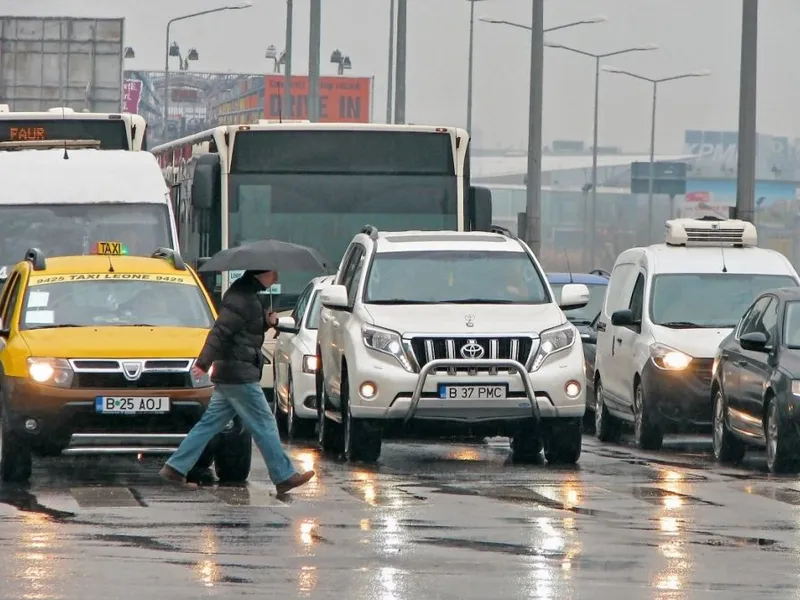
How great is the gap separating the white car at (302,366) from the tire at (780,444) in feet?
14.9

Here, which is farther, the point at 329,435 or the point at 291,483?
the point at 329,435

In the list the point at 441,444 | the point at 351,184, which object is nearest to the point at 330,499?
the point at 441,444

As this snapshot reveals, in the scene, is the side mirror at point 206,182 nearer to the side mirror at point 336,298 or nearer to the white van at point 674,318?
the white van at point 674,318

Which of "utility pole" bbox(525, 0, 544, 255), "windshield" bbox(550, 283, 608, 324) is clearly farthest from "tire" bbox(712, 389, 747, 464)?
"utility pole" bbox(525, 0, 544, 255)

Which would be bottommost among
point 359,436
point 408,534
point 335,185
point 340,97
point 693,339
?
point 359,436

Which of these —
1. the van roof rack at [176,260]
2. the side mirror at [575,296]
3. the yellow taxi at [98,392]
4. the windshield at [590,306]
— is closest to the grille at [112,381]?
the yellow taxi at [98,392]

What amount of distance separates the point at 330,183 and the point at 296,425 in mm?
3014

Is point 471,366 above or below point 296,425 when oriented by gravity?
above

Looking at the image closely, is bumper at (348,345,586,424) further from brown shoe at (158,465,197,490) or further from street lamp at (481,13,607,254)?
street lamp at (481,13,607,254)

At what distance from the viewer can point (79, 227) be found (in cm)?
2183

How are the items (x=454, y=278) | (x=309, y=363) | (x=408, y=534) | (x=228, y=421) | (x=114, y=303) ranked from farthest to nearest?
(x=309, y=363), (x=454, y=278), (x=114, y=303), (x=228, y=421), (x=408, y=534)

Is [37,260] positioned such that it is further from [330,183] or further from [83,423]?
[330,183]

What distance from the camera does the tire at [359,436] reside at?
17.0 metres

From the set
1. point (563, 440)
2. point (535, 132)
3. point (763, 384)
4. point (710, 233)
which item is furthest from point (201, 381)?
point (535, 132)
